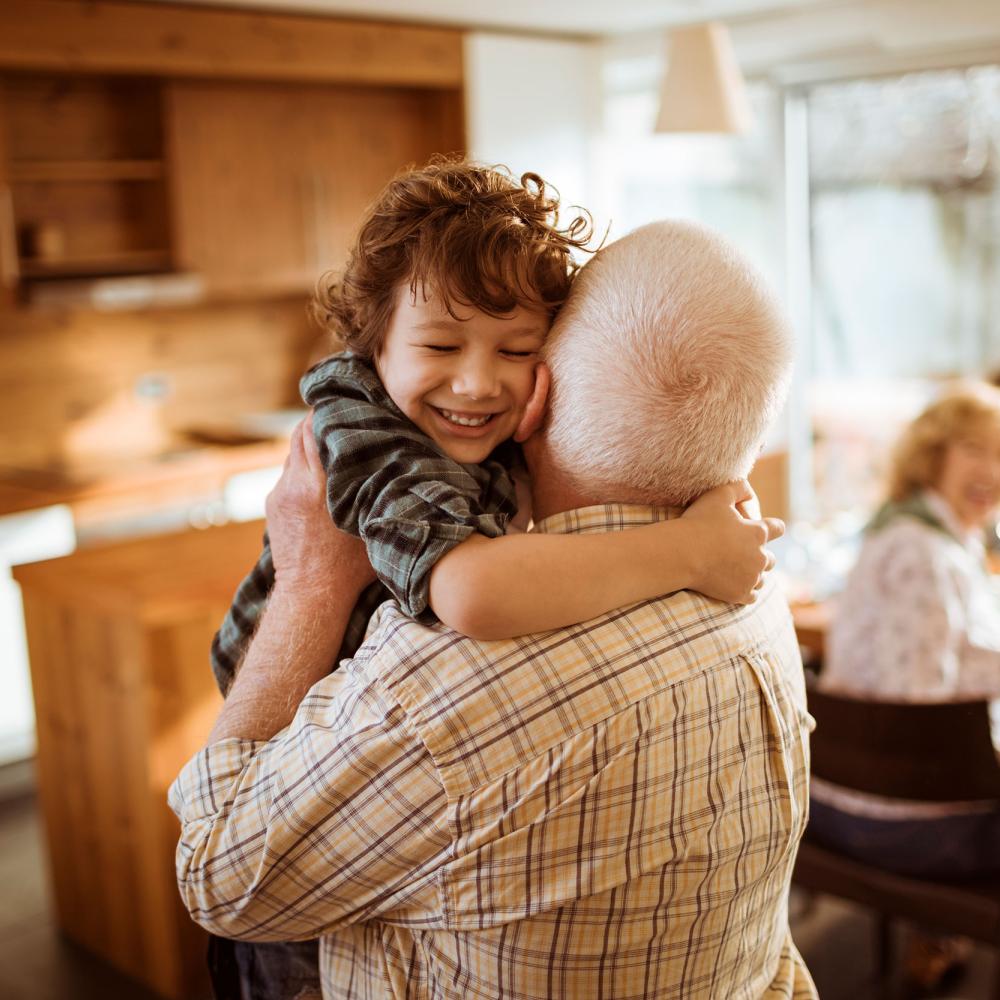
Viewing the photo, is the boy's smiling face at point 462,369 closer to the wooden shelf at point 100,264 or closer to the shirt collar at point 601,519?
the shirt collar at point 601,519

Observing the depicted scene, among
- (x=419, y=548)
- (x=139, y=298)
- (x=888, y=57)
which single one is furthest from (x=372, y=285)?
(x=888, y=57)

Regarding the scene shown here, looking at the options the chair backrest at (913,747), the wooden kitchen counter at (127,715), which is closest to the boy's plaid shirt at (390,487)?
the chair backrest at (913,747)

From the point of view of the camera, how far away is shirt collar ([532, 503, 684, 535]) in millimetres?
974

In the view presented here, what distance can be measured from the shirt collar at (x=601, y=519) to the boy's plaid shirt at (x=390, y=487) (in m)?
0.05

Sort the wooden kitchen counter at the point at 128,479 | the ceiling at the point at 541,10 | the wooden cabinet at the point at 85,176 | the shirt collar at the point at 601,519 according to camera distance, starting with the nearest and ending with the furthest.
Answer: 1. the shirt collar at the point at 601,519
2. the wooden kitchen counter at the point at 128,479
3. the ceiling at the point at 541,10
4. the wooden cabinet at the point at 85,176

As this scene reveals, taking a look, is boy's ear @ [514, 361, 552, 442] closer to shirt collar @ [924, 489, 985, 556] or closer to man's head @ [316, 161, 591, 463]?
man's head @ [316, 161, 591, 463]

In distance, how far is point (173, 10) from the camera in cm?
426

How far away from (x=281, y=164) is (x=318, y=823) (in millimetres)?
4464

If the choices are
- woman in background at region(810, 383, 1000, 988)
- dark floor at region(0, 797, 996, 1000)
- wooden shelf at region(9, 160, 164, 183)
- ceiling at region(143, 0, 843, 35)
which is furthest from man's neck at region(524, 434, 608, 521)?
wooden shelf at region(9, 160, 164, 183)

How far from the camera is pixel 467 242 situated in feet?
3.40

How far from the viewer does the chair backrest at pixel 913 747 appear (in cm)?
208

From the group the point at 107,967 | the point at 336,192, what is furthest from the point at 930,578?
the point at 336,192

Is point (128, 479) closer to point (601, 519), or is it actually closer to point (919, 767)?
point (919, 767)

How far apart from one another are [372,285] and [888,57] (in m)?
3.98
